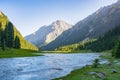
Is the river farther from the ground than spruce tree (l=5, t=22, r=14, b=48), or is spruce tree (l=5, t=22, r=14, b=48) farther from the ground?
spruce tree (l=5, t=22, r=14, b=48)

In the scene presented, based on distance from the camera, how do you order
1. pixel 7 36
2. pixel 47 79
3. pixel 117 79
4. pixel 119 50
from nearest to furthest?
pixel 117 79 < pixel 47 79 < pixel 119 50 < pixel 7 36

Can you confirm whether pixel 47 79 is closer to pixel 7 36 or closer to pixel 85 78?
pixel 85 78

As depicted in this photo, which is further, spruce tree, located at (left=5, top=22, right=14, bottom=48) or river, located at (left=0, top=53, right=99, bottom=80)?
spruce tree, located at (left=5, top=22, right=14, bottom=48)

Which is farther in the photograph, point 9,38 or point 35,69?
point 9,38

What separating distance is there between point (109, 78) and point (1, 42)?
334 feet

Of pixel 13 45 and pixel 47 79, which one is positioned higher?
pixel 13 45

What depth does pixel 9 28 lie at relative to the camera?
576ft

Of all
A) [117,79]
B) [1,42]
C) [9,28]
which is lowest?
[117,79]

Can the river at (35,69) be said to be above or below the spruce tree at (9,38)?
below

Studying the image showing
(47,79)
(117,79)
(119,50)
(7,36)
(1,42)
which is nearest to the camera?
(117,79)

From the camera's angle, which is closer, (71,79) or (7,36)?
(71,79)

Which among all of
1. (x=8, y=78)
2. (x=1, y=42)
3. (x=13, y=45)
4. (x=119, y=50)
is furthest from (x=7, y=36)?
(x=8, y=78)

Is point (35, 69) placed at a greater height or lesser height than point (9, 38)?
lesser

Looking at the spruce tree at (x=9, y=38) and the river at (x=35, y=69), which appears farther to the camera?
the spruce tree at (x=9, y=38)
